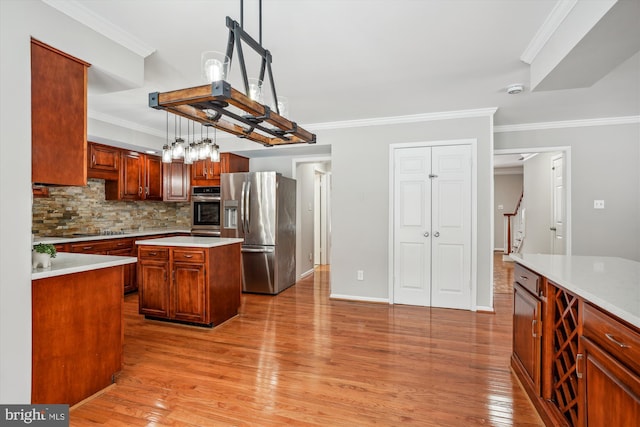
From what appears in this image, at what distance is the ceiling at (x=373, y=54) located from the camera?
1.96 meters

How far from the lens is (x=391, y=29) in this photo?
7.14 feet

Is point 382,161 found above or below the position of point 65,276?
above

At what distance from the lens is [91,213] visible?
15.4 feet

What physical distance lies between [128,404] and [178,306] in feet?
4.39

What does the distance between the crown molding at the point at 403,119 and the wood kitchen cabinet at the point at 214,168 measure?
147 cm

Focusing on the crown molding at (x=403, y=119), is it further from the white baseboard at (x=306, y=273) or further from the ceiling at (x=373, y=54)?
the white baseboard at (x=306, y=273)

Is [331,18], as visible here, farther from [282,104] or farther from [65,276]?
[65,276]

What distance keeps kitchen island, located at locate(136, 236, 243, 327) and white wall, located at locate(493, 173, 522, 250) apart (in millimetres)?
8794

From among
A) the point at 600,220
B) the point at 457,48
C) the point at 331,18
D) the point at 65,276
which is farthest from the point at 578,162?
the point at 65,276

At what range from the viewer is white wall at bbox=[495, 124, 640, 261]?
398 centimetres

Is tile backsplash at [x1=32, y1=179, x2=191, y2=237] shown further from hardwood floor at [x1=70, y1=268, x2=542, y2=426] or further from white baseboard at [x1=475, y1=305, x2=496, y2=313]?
white baseboard at [x1=475, y1=305, x2=496, y2=313]

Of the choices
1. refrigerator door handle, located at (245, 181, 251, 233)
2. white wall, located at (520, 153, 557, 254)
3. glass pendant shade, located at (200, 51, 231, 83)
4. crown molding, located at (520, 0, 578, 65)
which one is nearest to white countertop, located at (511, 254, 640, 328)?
crown molding, located at (520, 0, 578, 65)

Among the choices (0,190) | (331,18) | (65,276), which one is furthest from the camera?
(331,18)

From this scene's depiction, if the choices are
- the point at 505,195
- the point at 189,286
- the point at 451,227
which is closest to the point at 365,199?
the point at 451,227
